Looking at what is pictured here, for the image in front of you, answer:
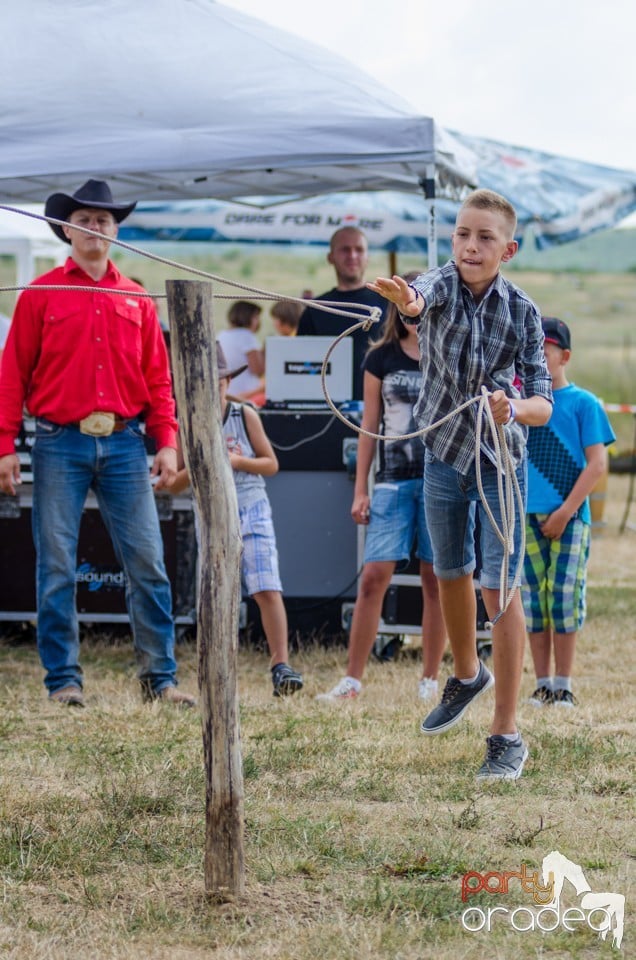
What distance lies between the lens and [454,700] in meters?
4.40

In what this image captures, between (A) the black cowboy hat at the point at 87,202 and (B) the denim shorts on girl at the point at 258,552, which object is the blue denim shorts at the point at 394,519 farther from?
(A) the black cowboy hat at the point at 87,202

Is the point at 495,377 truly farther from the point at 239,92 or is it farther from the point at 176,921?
the point at 239,92

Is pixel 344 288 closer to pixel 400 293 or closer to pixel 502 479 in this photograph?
pixel 502 479

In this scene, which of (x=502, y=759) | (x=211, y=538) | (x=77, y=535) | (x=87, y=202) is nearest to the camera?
(x=211, y=538)

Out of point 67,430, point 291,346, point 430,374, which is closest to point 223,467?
point 430,374

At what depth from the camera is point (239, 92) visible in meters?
6.52

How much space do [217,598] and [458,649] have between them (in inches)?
53.6

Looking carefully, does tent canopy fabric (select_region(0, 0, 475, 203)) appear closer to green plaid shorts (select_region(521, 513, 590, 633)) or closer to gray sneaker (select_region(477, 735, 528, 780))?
green plaid shorts (select_region(521, 513, 590, 633))

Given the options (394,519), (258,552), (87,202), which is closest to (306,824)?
(394,519)

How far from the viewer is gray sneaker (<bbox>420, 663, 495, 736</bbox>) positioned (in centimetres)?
439

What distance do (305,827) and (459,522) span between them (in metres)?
1.14

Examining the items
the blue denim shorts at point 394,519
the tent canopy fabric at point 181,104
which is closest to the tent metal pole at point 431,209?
the tent canopy fabric at point 181,104

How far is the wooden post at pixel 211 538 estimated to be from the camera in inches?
123

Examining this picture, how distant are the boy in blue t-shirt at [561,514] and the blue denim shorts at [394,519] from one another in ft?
1.63
